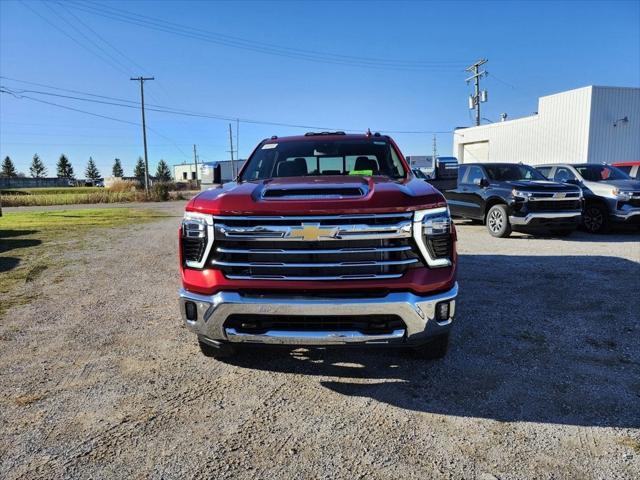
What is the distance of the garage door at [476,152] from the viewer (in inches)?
1329

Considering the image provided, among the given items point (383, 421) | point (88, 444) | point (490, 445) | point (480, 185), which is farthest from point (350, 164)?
point (480, 185)

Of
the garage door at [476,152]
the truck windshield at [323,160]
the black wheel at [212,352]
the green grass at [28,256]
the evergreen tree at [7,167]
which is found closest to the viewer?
the black wheel at [212,352]

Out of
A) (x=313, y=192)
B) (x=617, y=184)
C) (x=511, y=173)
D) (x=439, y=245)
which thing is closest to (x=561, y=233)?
(x=617, y=184)

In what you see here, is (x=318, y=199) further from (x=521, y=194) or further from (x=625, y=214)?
(x=625, y=214)

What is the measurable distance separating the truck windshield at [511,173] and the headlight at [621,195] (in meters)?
1.55

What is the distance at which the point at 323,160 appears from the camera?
5.02 m

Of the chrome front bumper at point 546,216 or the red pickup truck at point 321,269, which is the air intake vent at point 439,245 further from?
the chrome front bumper at point 546,216

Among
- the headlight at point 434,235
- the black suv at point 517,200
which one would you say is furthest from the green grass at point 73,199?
the headlight at point 434,235

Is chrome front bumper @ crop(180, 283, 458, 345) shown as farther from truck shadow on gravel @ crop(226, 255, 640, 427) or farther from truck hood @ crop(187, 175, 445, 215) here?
truck hood @ crop(187, 175, 445, 215)

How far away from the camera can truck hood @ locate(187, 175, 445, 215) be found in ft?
10.3

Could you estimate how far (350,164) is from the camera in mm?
4961

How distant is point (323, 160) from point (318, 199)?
6.22 ft

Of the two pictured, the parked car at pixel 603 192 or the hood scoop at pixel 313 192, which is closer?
the hood scoop at pixel 313 192

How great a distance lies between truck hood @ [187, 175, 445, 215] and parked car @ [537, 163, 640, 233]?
9.59 meters
